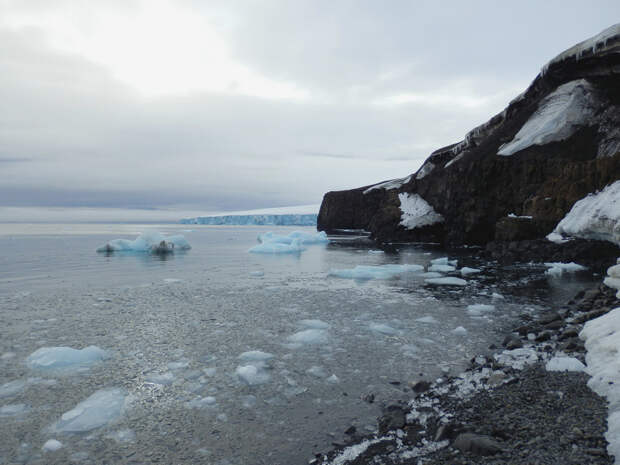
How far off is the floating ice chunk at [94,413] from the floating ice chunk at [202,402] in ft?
2.66

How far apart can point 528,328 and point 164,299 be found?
950cm

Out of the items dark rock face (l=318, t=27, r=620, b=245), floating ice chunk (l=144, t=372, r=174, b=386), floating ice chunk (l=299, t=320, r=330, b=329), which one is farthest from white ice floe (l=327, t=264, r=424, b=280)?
floating ice chunk (l=144, t=372, r=174, b=386)

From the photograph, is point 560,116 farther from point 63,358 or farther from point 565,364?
point 63,358

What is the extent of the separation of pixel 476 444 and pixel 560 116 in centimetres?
3056

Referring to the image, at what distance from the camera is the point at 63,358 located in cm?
606

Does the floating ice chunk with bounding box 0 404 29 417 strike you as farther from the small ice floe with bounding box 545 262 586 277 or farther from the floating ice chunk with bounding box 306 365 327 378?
the small ice floe with bounding box 545 262 586 277

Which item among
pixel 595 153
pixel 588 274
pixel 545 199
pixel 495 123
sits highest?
pixel 495 123

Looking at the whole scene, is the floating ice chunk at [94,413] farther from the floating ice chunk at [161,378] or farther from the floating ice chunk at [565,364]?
the floating ice chunk at [565,364]

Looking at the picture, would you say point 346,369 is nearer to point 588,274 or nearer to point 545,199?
point 588,274

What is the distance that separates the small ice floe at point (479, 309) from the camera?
934 centimetres

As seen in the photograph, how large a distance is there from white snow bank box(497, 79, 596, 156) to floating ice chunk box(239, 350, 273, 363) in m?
28.2

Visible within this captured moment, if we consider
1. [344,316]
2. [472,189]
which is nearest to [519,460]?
[344,316]

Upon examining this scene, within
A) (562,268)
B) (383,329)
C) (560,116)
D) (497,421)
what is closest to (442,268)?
(562,268)

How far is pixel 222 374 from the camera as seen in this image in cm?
568
